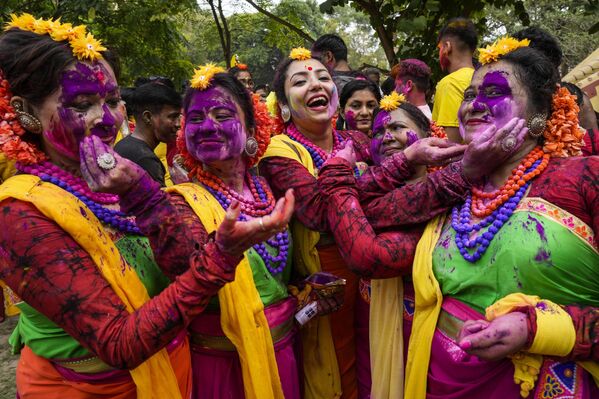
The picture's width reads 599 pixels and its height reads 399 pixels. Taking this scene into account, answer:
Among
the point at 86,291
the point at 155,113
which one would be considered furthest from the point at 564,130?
the point at 155,113

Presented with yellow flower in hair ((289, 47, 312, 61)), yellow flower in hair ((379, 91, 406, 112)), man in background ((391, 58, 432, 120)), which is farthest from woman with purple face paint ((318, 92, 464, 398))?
man in background ((391, 58, 432, 120))

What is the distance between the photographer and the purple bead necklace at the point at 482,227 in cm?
201

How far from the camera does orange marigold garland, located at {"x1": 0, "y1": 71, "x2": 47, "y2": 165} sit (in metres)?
1.91

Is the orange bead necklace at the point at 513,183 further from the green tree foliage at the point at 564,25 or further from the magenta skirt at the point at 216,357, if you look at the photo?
the green tree foliage at the point at 564,25

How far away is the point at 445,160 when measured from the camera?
2436 millimetres

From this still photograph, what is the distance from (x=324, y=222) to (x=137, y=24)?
6.29 metres

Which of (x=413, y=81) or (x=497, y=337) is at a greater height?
(x=413, y=81)

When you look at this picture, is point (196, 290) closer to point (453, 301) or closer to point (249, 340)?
point (249, 340)

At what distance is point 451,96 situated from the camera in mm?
4480

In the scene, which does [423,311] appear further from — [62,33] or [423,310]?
[62,33]

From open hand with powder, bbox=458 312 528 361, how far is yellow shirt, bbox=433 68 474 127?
3013 millimetres

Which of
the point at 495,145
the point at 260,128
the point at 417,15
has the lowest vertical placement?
the point at 495,145

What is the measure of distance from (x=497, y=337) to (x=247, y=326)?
1085 millimetres

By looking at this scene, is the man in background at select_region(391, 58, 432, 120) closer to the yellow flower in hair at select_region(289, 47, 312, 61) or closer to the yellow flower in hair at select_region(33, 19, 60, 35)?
the yellow flower in hair at select_region(289, 47, 312, 61)
